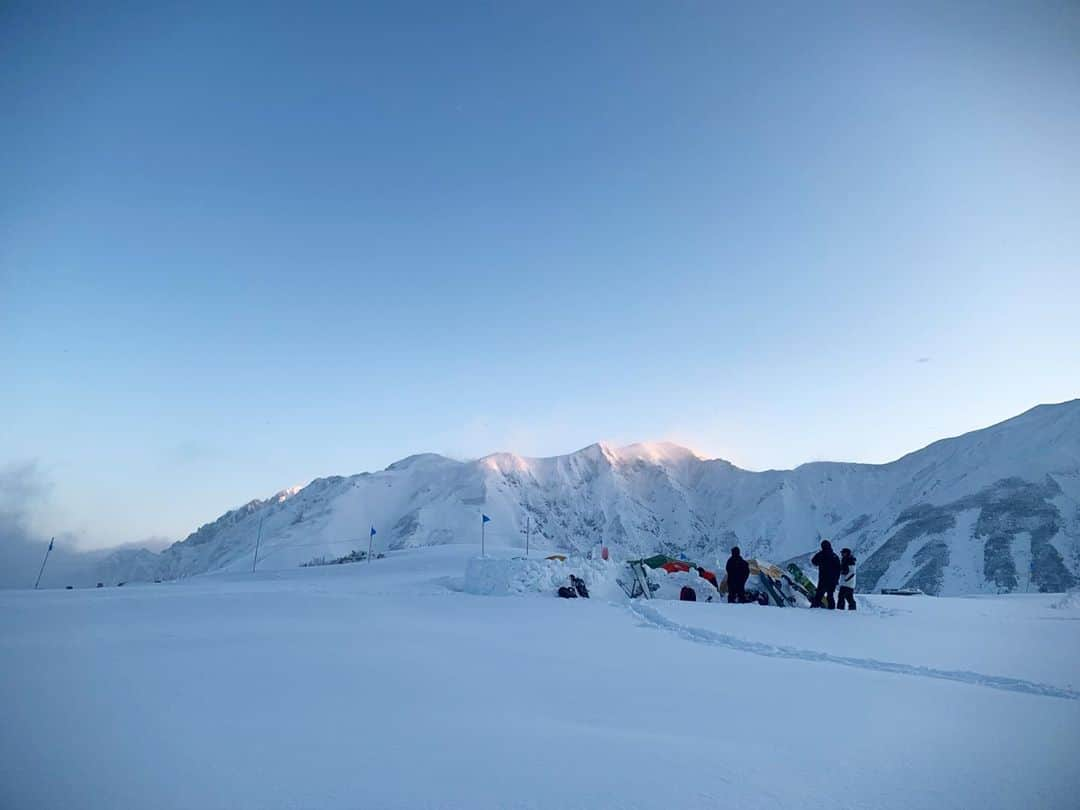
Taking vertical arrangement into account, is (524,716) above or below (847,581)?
below

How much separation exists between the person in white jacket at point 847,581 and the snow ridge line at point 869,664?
6.26 metres

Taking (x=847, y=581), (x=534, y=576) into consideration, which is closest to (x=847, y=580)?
(x=847, y=581)

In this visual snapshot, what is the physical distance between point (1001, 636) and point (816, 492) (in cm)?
15139

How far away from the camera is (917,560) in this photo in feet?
278

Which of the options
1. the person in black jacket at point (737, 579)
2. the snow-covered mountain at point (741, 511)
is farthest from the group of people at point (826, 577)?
the snow-covered mountain at point (741, 511)

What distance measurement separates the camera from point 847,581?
14703 mm

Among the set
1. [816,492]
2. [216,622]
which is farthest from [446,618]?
[816,492]

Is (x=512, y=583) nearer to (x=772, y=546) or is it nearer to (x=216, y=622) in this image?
(x=216, y=622)

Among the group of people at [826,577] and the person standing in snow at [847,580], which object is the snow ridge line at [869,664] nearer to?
the group of people at [826,577]

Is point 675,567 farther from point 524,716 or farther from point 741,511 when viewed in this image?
point 741,511

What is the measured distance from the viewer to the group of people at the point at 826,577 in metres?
14.6

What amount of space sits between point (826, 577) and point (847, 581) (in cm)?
46

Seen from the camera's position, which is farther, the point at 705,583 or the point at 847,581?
the point at 705,583

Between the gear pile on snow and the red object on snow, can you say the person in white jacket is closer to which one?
the gear pile on snow
